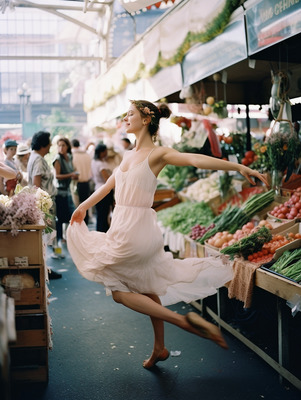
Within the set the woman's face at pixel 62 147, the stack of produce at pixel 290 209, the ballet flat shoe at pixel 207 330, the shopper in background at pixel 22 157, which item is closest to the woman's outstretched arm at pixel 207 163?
the ballet flat shoe at pixel 207 330

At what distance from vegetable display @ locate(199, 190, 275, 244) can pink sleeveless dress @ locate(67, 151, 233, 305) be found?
1.52 meters

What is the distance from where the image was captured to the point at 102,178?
867cm

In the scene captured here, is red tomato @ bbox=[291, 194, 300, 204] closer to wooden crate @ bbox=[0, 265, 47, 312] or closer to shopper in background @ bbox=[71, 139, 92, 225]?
wooden crate @ bbox=[0, 265, 47, 312]

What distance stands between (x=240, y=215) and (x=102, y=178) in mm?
3981

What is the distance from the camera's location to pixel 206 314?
4848mm

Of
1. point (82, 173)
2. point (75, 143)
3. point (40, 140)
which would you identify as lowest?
point (82, 173)

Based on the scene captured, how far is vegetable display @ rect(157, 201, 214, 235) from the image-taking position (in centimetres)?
589

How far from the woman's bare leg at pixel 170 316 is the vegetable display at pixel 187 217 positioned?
2400mm

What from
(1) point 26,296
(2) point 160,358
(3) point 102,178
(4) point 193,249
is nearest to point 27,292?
(1) point 26,296

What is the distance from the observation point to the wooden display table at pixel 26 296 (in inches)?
133

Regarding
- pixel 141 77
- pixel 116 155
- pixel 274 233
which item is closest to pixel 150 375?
pixel 274 233

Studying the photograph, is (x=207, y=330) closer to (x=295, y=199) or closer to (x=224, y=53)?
(x=295, y=199)

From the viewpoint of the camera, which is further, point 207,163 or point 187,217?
point 187,217

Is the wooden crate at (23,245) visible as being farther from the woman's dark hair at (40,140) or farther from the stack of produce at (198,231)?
the woman's dark hair at (40,140)
